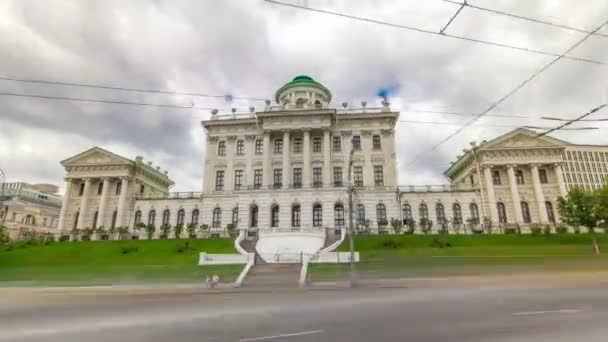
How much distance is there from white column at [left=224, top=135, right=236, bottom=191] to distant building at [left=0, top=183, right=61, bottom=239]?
159 feet

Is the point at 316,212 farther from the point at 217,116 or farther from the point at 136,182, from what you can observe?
the point at 136,182

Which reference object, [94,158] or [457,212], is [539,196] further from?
[94,158]

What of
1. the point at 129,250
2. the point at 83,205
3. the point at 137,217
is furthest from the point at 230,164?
the point at 83,205

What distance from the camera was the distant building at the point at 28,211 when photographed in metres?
74.1

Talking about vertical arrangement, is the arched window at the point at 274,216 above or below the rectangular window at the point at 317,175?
below

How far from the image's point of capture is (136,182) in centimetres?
5688

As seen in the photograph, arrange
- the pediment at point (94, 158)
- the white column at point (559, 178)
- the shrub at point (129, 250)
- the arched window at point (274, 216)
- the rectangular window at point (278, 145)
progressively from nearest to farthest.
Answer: the shrub at point (129, 250) < the arched window at point (274, 216) < the white column at point (559, 178) < the rectangular window at point (278, 145) < the pediment at point (94, 158)

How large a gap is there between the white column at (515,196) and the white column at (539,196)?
253 cm

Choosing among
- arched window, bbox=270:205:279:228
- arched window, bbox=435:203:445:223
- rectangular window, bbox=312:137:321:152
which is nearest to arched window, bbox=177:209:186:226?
arched window, bbox=270:205:279:228

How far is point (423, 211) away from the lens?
4719cm

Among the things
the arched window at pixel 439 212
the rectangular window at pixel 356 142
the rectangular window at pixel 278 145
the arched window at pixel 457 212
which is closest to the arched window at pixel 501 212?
the arched window at pixel 457 212

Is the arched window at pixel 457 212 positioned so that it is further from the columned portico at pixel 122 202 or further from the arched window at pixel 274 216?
the columned portico at pixel 122 202

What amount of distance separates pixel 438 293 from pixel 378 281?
6.77 metres

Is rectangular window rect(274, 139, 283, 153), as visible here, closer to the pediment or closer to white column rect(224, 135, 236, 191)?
white column rect(224, 135, 236, 191)
